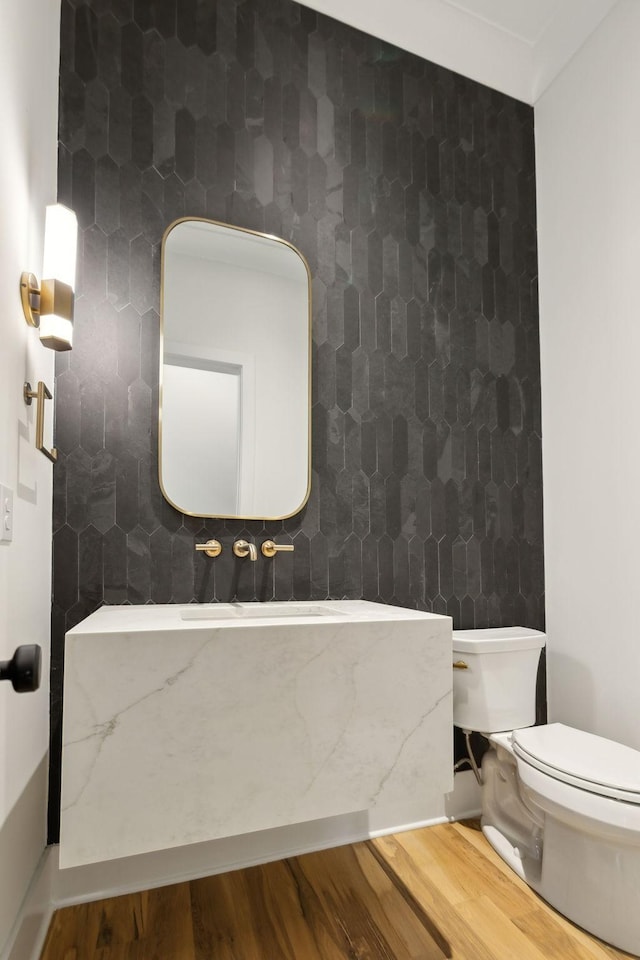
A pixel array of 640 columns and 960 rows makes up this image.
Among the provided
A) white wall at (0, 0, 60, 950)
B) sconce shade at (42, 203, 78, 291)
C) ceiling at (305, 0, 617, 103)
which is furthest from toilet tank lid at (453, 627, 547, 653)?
ceiling at (305, 0, 617, 103)

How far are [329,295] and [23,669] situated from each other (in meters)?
1.71

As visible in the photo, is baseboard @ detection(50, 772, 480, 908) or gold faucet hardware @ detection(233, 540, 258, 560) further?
gold faucet hardware @ detection(233, 540, 258, 560)

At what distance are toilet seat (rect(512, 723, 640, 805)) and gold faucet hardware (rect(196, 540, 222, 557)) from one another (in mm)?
1103

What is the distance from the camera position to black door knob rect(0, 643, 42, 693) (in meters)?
0.77

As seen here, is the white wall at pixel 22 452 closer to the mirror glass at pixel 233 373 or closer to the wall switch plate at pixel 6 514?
the wall switch plate at pixel 6 514

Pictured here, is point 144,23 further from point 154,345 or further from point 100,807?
point 100,807

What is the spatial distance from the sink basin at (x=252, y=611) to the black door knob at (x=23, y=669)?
82 cm

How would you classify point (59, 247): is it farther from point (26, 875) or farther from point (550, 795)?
point (550, 795)

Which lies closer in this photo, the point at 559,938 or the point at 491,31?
the point at 559,938

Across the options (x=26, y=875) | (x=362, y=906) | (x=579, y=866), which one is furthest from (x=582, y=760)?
(x=26, y=875)

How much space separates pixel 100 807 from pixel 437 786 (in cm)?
80

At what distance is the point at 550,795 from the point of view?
1563 millimetres

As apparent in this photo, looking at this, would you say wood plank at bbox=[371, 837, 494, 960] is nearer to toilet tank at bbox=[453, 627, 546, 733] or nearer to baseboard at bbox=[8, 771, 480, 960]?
baseboard at bbox=[8, 771, 480, 960]

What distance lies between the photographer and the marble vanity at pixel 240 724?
1183 millimetres
